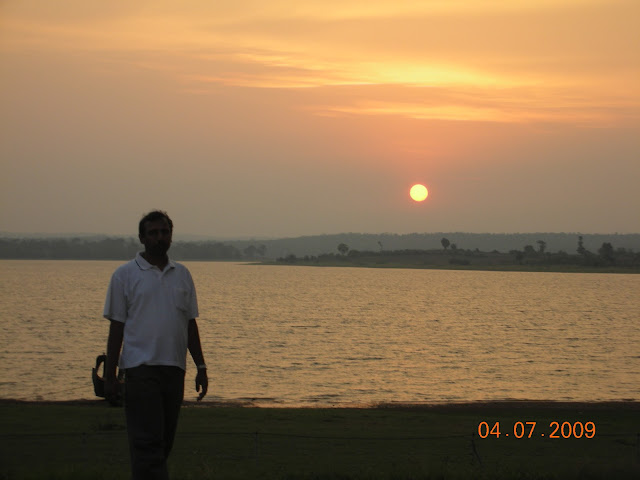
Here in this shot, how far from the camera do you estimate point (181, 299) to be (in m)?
7.39

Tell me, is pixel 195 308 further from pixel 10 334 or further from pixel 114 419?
pixel 10 334

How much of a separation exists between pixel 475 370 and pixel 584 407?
1640 centimetres

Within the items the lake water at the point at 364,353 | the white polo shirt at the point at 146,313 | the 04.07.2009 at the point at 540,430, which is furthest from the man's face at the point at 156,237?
the lake water at the point at 364,353

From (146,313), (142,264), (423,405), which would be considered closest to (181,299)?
(146,313)

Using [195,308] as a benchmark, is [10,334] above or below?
below

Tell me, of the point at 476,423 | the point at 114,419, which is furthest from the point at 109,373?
the point at 476,423

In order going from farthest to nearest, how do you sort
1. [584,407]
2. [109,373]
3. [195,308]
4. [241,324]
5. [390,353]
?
[241,324] < [390,353] < [584,407] < [195,308] < [109,373]

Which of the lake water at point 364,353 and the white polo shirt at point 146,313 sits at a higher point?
the white polo shirt at point 146,313

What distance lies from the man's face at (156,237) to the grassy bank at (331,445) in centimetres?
634

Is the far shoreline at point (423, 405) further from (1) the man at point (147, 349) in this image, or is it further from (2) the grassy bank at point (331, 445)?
(1) the man at point (147, 349)

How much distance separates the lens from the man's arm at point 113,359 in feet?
23.4

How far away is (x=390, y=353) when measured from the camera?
56938 millimetres

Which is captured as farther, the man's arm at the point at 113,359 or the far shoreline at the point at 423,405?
the far shoreline at the point at 423,405

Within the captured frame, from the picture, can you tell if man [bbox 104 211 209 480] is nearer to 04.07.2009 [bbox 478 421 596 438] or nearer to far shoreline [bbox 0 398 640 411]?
04.07.2009 [bbox 478 421 596 438]
